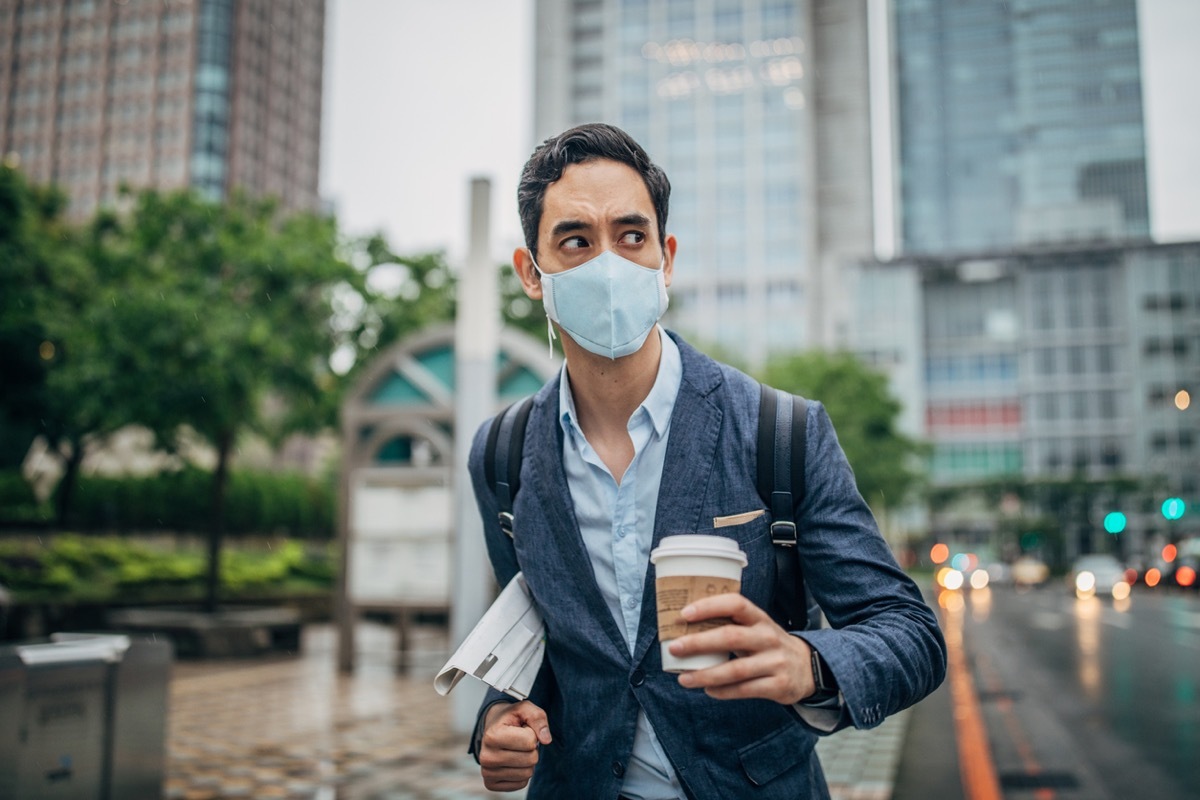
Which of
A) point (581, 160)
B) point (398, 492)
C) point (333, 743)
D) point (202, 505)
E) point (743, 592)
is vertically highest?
point (581, 160)

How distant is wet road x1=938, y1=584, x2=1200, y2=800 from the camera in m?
7.52

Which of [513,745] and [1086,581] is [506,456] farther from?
[1086,581]

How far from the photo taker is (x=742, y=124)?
10850cm

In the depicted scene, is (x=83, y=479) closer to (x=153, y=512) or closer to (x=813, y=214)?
(x=153, y=512)

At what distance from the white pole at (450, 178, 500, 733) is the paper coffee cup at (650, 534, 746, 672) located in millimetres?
7299

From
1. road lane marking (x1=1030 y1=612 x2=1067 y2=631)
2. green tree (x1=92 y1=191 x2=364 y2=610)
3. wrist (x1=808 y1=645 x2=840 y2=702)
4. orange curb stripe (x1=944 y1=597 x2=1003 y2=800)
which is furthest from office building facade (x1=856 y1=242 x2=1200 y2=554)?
wrist (x1=808 y1=645 x2=840 y2=702)

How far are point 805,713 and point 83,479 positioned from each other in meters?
34.0

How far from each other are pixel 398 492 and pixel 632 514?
11.7m

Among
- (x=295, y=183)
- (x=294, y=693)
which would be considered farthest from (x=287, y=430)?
(x=295, y=183)

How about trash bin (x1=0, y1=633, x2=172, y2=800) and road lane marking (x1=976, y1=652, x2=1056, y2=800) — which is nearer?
trash bin (x1=0, y1=633, x2=172, y2=800)

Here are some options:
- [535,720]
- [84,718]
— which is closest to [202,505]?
[84,718]

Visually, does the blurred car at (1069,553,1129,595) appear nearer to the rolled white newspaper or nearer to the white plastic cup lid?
the rolled white newspaper

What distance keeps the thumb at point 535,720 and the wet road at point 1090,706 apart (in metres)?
6.17

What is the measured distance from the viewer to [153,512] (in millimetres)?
32719
